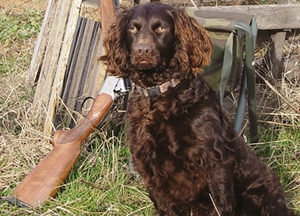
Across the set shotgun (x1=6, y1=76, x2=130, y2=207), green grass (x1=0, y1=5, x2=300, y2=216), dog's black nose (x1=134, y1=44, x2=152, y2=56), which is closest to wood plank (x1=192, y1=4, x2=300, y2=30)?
green grass (x1=0, y1=5, x2=300, y2=216)

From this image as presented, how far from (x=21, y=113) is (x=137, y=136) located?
1973 mm

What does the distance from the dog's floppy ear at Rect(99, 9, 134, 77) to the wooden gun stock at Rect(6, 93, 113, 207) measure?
0.61 meters

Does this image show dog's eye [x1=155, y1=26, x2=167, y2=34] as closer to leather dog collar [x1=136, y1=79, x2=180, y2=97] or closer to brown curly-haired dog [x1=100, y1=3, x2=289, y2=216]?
brown curly-haired dog [x1=100, y1=3, x2=289, y2=216]

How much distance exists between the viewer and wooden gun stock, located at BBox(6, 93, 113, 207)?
372 cm

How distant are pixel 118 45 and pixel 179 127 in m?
0.66

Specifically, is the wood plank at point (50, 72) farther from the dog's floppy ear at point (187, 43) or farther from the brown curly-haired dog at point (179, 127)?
the dog's floppy ear at point (187, 43)

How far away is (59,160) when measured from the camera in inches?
150

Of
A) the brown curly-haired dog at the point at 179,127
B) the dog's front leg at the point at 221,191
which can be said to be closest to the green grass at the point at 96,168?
the brown curly-haired dog at the point at 179,127

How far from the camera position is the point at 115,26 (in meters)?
3.29

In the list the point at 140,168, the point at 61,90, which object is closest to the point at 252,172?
the point at 140,168

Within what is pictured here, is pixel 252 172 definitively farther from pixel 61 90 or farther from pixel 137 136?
pixel 61 90

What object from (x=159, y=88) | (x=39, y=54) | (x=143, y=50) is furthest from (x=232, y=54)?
(x=39, y=54)

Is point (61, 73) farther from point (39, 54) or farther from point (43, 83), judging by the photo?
point (39, 54)

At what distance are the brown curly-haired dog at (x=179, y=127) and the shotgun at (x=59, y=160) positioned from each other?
0.59 meters
